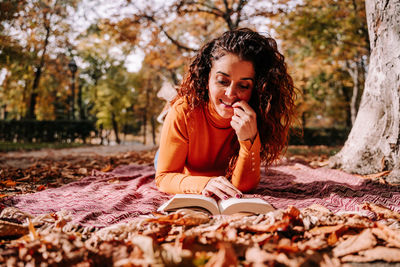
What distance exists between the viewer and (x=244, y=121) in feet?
6.42

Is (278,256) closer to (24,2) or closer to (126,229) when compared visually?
(126,229)

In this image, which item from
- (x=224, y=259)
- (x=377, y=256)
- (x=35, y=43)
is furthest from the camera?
(x=35, y=43)

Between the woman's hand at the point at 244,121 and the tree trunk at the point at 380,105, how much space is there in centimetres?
183

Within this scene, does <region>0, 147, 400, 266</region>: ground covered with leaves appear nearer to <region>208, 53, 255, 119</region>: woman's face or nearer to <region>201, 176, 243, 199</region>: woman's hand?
<region>201, 176, 243, 199</region>: woman's hand

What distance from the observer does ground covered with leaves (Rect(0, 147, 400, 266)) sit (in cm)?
101

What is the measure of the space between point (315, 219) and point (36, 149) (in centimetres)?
1048

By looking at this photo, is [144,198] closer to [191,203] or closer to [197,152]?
[197,152]

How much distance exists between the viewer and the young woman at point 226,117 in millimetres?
1991

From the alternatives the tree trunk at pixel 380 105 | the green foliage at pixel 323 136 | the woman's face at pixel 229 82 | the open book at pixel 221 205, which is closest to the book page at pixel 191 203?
the open book at pixel 221 205

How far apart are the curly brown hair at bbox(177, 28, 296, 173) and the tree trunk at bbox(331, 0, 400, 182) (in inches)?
50.8

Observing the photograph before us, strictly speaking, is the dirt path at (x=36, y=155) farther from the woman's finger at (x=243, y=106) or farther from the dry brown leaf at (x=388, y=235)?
the dry brown leaf at (x=388, y=235)

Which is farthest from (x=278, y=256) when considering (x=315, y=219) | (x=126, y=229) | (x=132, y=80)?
(x=132, y=80)

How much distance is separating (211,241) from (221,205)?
52 cm

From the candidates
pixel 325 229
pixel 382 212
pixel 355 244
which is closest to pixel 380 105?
pixel 382 212
